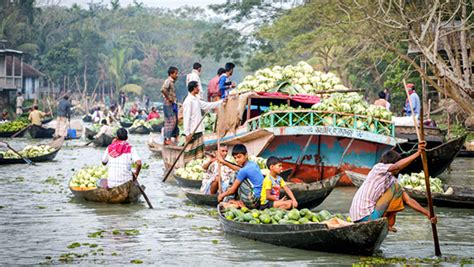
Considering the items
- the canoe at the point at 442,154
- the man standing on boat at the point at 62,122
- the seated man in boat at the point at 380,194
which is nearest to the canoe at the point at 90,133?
the man standing on boat at the point at 62,122

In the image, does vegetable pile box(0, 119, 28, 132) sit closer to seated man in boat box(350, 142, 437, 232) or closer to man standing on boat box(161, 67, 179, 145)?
man standing on boat box(161, 67, 179, 145)

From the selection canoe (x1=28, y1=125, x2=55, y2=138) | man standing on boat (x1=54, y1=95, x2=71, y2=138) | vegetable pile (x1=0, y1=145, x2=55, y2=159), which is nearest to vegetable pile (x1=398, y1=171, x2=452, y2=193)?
vegetable pile (x1=0, y1=145, x2=55, y2=159)

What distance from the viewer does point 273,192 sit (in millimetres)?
10969

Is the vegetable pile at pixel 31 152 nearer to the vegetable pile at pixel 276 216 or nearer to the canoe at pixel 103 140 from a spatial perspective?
the canoe at pixel 103 140

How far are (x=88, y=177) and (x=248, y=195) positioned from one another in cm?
466

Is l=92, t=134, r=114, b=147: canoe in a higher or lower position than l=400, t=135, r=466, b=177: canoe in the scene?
lower

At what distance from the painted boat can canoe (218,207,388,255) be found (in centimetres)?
539

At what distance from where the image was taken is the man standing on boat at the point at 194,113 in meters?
15.9

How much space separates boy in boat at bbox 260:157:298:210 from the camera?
35.2 ft

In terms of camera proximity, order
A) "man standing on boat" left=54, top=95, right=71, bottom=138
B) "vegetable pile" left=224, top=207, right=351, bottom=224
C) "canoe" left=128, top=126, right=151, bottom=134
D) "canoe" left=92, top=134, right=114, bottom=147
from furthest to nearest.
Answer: "canoe" left=128, top=126, right=151, bottom=134 → "man standing on boat" left=54, top=95, right=71, bottom=138 → "canoe" left=92, top=134, right=114, bottom=147 → "vegetable pile" left=224, top=207, right=351, bottom=224

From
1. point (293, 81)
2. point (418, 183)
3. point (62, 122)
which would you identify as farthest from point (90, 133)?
point (418, 183)

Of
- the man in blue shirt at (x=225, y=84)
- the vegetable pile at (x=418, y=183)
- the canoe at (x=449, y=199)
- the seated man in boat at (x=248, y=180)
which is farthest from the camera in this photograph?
the man in blue shirt at (x=225, y=84)

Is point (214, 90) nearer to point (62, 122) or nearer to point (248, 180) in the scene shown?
point (248, 180)

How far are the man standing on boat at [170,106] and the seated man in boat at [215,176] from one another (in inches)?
158
